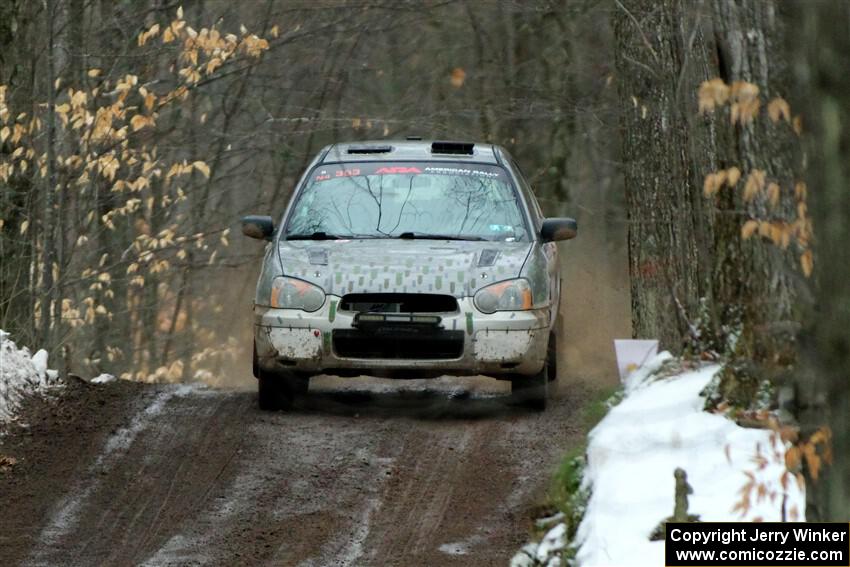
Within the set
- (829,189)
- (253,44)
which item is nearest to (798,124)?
(829,189)

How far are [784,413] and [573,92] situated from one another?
17239 millimetres

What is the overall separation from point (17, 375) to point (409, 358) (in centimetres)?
296

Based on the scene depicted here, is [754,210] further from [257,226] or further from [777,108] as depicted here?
[257,226]

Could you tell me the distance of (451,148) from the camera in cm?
1106

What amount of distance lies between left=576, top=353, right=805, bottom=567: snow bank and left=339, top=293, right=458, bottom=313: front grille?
207 centimetres

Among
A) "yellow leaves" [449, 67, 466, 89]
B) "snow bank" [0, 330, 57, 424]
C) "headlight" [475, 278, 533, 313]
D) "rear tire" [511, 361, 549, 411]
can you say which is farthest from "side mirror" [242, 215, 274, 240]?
"yellow leaves" [449, 67, 466, 89]

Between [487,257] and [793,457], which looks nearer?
[793,457]

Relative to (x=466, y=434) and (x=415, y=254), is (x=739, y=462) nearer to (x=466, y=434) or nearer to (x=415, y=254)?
(x=466, y=434)

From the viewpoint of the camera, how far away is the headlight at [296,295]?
9.34 metres

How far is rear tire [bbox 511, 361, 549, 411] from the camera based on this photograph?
985 cm

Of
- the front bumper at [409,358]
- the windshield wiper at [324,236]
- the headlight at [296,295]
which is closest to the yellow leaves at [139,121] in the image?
the windshield wiper at [324,236]

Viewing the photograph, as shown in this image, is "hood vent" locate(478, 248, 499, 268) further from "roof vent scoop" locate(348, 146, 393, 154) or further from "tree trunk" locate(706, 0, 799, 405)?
"tree trunk" locate(706, 0, 799, 405)

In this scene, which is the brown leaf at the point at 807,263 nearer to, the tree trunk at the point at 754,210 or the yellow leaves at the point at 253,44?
the tree trunk at the point at 754,210

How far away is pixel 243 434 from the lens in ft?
30.1
